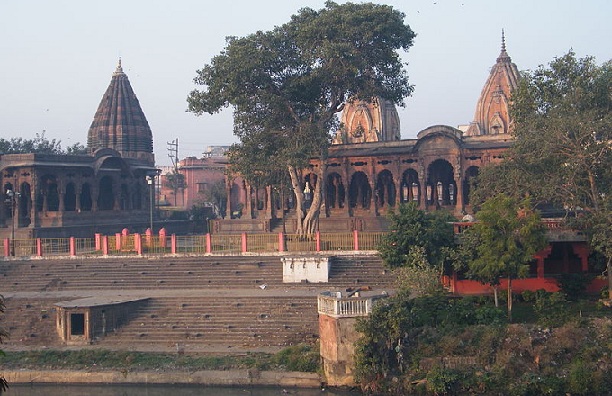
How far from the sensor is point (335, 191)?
44250 millimetres

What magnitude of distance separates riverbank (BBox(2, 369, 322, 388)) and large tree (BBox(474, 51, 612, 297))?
10.4m

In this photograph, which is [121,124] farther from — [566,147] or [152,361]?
[566,147]

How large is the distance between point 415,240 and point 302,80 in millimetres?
11629

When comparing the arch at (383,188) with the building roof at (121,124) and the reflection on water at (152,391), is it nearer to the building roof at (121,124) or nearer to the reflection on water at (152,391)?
the building roof at (121,124)

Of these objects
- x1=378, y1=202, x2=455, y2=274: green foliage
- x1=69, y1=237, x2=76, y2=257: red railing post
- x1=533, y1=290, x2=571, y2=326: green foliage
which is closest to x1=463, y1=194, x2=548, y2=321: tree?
x1=533, y1=290, x2=571, y2=326: green foliage

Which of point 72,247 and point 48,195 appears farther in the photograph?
point 48,195

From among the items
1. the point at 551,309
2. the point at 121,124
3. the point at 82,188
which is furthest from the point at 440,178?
the point at 121,124

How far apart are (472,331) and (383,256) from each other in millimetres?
5416

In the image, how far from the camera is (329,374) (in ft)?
67.7

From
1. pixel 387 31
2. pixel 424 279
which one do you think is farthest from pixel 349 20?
pixel 424 279

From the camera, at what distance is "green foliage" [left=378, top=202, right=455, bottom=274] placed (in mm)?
24578

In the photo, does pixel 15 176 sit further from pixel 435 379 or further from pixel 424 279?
pixel 435 379

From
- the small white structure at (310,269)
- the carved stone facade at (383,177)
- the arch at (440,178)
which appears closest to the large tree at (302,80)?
the carved stone facade at (383,177)

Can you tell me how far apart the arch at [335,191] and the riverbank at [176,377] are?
22.5m
